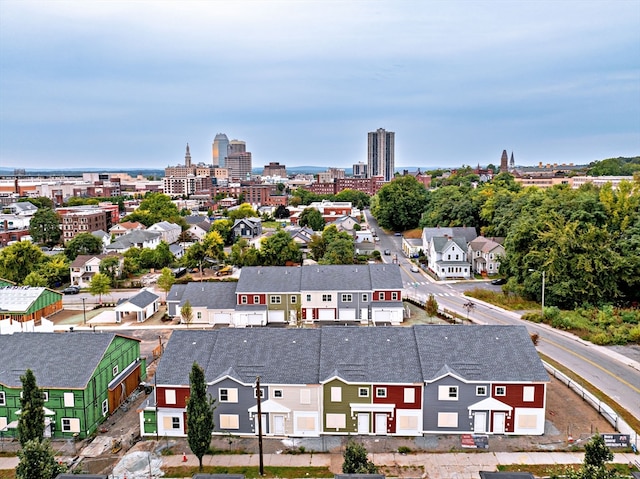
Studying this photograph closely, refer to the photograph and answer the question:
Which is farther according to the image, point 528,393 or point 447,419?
point 447,419

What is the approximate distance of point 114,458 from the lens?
76.2 feet

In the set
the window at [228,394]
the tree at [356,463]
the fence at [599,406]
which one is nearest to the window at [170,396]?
the window at [228,394]

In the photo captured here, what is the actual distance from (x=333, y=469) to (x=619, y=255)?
1525 inches

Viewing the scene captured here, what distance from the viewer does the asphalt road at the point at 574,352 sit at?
30.0 metres

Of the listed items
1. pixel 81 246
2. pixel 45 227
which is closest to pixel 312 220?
pixel 81 246

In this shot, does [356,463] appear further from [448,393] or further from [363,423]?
[448,393]

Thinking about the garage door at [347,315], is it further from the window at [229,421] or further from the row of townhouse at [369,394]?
the window at [229,421]

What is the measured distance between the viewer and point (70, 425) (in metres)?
25.3

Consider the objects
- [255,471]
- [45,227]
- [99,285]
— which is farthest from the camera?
[45,227]

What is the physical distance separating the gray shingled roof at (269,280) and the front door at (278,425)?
65.6ft

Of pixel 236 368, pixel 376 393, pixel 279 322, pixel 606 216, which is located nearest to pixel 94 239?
pixel 279 322

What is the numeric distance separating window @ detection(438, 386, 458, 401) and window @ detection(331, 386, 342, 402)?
493 centimetres

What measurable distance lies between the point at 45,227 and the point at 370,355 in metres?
84.8

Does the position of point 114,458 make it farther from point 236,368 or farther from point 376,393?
point 376,393
